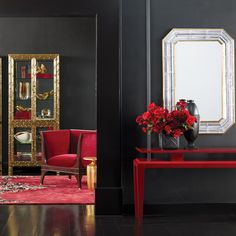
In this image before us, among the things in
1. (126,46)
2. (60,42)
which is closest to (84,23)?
(60,42)

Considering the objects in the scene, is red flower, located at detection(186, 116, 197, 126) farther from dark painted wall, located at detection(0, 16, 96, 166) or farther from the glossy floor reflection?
dark painted wall, located at detection(0, 16, 96, 166)

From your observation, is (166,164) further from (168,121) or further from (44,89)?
(44,89)

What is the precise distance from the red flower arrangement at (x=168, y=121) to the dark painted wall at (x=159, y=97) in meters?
0.46

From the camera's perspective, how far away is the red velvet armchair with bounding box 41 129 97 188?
8594 millimetres

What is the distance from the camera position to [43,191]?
7.99m

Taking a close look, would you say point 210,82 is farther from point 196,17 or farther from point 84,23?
point 84,23

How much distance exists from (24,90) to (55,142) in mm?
Answer: 1600

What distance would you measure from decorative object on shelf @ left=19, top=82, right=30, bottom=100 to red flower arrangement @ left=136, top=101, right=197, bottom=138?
4868 mm

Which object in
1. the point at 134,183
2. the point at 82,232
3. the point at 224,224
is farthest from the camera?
the point at 134,183

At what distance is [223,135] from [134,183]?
124cm

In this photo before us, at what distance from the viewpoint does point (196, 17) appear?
6391 millimetres

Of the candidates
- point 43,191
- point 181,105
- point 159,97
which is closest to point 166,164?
point 181,105

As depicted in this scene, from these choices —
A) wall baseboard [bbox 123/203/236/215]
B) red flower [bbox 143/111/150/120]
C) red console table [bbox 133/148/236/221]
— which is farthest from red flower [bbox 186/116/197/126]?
wall baseboard [bbox 123/203/236/215]

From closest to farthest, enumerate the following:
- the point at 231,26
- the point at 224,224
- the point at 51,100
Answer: the point at 224,224, the point at 231,26, the point at 51,100
